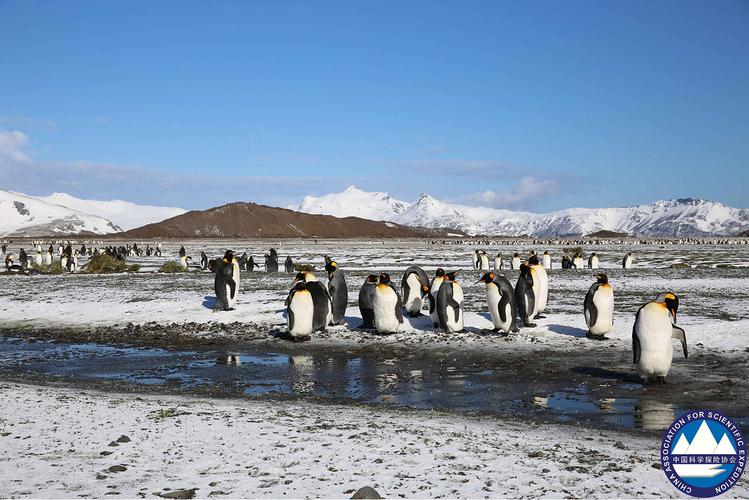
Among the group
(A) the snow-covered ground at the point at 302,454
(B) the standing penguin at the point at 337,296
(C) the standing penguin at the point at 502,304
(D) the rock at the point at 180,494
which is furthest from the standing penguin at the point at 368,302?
(D) the rock at the point at 180,494

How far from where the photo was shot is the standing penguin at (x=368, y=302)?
14.6 m

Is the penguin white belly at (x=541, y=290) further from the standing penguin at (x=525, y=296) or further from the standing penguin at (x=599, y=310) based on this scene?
the standing penguin at (x=599, y=310)

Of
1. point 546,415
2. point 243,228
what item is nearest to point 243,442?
point 546,415

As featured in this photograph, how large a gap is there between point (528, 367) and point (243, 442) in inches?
235

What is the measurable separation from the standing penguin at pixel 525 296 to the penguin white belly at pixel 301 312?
4.22 meters

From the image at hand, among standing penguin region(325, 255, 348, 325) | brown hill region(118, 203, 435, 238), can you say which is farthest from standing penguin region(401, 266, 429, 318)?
brown hill region(118, 203, 435, 238)

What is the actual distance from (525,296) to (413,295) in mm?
2786

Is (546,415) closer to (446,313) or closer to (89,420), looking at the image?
(89,420)

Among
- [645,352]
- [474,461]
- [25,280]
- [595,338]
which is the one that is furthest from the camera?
[25,280]

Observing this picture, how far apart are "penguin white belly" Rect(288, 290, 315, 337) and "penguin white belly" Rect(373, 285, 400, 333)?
132 centimetres

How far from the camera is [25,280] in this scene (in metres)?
26.7

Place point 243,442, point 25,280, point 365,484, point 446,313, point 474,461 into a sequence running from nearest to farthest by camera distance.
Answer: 1. point 365,484
2. point 474,461
3. point 243,442
4. point 446,313
5. point 25,280

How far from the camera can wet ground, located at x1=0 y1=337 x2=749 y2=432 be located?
8289mm

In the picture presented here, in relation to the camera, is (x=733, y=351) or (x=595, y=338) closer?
(x=733, y=351)
